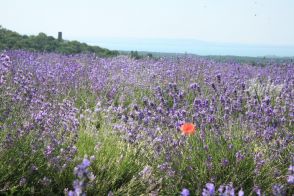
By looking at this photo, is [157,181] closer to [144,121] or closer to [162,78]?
[144,121]

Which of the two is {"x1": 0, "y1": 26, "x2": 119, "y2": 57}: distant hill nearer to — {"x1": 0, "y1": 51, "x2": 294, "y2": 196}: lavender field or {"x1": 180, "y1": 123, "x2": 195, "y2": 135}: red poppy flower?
{"x1": 0, "y1": 51, "x2": 294, "y2": 196}: lavender field

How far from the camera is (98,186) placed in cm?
287

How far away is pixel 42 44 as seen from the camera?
15.5 meters

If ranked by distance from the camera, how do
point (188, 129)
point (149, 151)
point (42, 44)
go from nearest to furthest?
1. point (188, 129)
2. point (149, 151)
3. point (42, 44)

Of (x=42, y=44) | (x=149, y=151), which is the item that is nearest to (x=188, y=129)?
(x=149, y=151)

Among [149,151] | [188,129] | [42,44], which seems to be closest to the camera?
[188,129]

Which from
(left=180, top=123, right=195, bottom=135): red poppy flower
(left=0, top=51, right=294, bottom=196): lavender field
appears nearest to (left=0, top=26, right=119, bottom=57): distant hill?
(left=0, top=51, right=294, bottom=196): lavender field

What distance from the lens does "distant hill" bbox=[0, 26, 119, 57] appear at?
14312 millimetres

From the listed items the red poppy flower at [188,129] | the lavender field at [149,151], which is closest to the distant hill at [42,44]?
the lavender field at [149,151]

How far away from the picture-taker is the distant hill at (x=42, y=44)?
1431 centimetres

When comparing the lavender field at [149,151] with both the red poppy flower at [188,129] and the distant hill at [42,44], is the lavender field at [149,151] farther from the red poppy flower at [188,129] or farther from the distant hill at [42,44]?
the distant hill at [42,44]

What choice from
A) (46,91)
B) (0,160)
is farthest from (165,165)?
(46,91)

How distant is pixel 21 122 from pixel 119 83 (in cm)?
349

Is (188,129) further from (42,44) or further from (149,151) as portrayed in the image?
(42,44)
